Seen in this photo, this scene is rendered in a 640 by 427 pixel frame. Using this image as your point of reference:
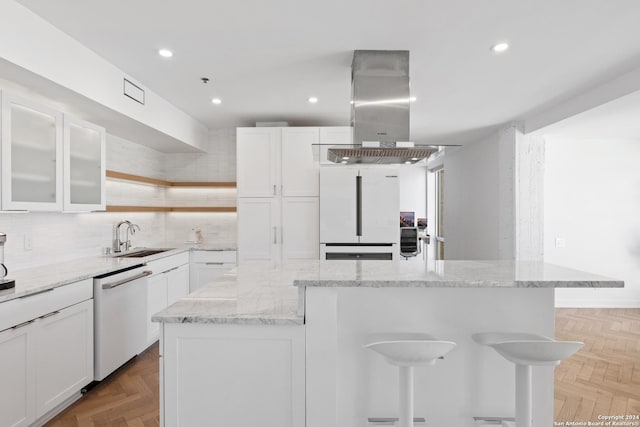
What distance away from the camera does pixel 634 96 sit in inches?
122

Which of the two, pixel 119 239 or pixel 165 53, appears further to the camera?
pixel 119 239

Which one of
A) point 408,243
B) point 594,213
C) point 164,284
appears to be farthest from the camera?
point 408,243

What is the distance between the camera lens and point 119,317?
292 centimetres

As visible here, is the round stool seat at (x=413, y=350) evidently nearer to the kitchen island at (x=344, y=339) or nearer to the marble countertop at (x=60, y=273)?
the kitchen island at (x=344, y=339)

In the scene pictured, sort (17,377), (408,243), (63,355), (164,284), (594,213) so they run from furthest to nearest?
(408,243) < (594,213) < (164,284) < (63,355) < (17,377)

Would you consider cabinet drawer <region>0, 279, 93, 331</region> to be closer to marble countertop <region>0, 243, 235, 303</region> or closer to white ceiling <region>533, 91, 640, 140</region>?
marble countertop <region>0, 243, 235, 303</region>

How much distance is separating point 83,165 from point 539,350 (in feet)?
11.1

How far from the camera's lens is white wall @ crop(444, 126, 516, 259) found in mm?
4832

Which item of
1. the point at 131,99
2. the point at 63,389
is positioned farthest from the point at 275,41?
the point at 63,389

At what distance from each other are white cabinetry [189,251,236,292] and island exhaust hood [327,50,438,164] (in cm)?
229

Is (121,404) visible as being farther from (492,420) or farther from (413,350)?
(492,420)

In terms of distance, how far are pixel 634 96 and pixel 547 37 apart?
137 cm

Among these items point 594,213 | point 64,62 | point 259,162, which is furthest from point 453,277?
point 594,213

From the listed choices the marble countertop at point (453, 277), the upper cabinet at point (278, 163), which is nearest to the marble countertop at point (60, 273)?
the upper cabinet at point (278, 163)
